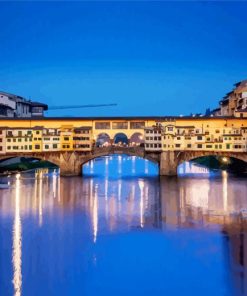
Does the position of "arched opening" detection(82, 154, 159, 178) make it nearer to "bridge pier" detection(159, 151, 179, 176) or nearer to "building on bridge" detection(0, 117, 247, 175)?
"bridge pier" detection(159, 151, 179, 176)

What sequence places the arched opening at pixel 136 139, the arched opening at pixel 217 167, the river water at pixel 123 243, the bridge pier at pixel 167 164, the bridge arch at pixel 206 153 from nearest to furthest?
the river water at pixel 123 243 → the bridge pier at pixel 167 164 → the bridge arch at pixel 206 153 → the arched opening at pixel 217 167 → the arched opening at pixel 136 139

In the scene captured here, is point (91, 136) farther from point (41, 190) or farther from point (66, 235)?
point (66, 235)

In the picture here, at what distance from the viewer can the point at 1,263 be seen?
642 inches

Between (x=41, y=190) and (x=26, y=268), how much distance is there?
20.4 m

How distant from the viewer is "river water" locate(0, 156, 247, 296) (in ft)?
47.0

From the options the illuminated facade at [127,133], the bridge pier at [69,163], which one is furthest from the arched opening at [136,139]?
the bridge pier at [69,163]

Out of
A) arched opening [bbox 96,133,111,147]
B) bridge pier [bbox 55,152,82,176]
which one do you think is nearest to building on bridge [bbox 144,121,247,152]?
arched opening [bbox 96,133,111,147]

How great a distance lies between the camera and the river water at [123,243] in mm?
14320

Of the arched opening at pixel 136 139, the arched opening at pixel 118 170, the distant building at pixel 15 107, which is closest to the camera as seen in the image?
the arched opening at pixel 118 170

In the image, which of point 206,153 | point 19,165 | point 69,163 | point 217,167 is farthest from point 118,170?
point 206,153

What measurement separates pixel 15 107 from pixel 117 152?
2519 centimetres

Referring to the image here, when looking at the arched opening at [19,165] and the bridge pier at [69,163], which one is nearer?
the bridge pier at [69,163]

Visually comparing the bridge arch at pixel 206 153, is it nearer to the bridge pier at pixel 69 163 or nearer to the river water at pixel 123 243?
the bridge pier at pixel 69 163

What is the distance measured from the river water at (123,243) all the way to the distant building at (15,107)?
28.5 meters
